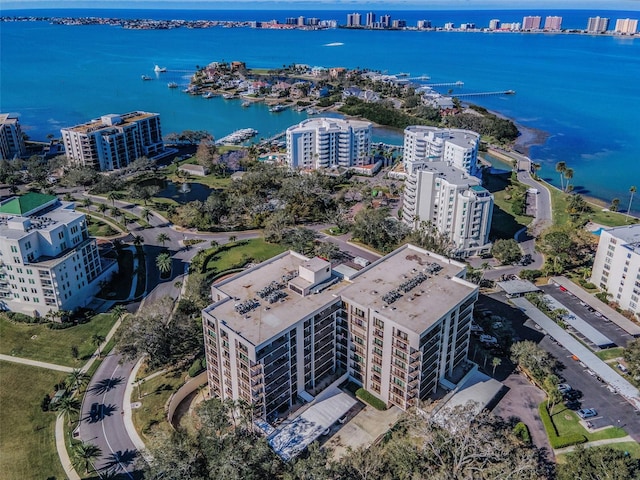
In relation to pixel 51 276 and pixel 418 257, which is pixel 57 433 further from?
pixel 418 257

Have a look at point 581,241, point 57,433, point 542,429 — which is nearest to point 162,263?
point 57,433

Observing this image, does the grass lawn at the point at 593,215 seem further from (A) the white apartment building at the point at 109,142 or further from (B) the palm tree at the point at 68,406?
(A) the white apartment building at the point at 109,142

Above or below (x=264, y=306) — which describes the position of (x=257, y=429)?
below

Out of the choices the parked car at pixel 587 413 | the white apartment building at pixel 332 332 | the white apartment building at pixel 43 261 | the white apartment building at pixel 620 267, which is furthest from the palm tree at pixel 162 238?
the white apartment building at pixel 620 267

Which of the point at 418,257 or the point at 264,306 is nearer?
the point at 264,306

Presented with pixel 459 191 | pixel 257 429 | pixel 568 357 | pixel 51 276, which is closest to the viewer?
pixel 257 429

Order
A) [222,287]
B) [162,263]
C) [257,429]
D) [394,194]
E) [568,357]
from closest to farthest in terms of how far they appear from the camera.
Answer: [257,429], [222,287], [568,357], [162,263], [394,194]

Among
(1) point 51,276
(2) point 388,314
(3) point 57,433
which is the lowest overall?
(3) point 57,433
